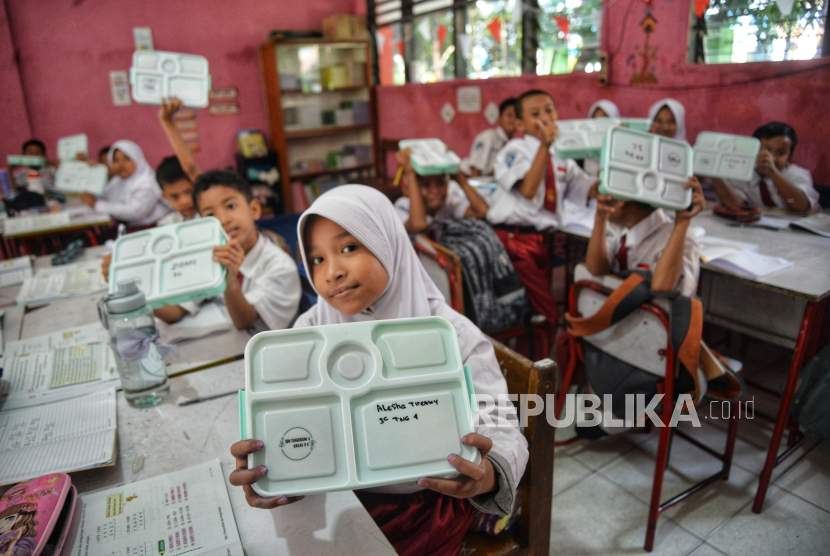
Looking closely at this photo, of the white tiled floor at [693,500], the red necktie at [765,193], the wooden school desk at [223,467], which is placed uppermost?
the red necktie at [765,193]

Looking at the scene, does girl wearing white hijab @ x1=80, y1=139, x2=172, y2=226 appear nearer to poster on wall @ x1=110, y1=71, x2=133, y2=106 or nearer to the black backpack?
poster on wall @ x1=110, y1=71, x2=133, y2=106

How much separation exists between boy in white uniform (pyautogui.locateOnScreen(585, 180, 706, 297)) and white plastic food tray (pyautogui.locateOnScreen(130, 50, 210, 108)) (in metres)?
1.81

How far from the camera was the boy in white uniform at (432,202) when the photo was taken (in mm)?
2393

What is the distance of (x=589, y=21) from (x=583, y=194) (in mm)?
1271

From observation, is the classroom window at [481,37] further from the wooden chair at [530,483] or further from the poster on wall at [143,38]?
the wooden chair at [530,483]

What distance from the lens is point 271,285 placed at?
5.21 feet

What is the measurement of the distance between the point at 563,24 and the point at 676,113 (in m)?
1.18

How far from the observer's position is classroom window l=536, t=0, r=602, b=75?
10.6ft

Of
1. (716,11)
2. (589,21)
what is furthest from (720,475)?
(589,21)

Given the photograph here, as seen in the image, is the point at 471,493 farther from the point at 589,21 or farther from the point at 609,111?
the point at 589,21

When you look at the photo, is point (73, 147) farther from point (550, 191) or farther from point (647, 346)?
point (647, 346)

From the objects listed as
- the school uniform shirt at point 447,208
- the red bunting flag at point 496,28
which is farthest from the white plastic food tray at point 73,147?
the red bunting flag at point 496,28

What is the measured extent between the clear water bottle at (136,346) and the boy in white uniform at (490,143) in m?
2.87

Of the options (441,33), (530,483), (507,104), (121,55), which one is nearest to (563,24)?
(507,104)
